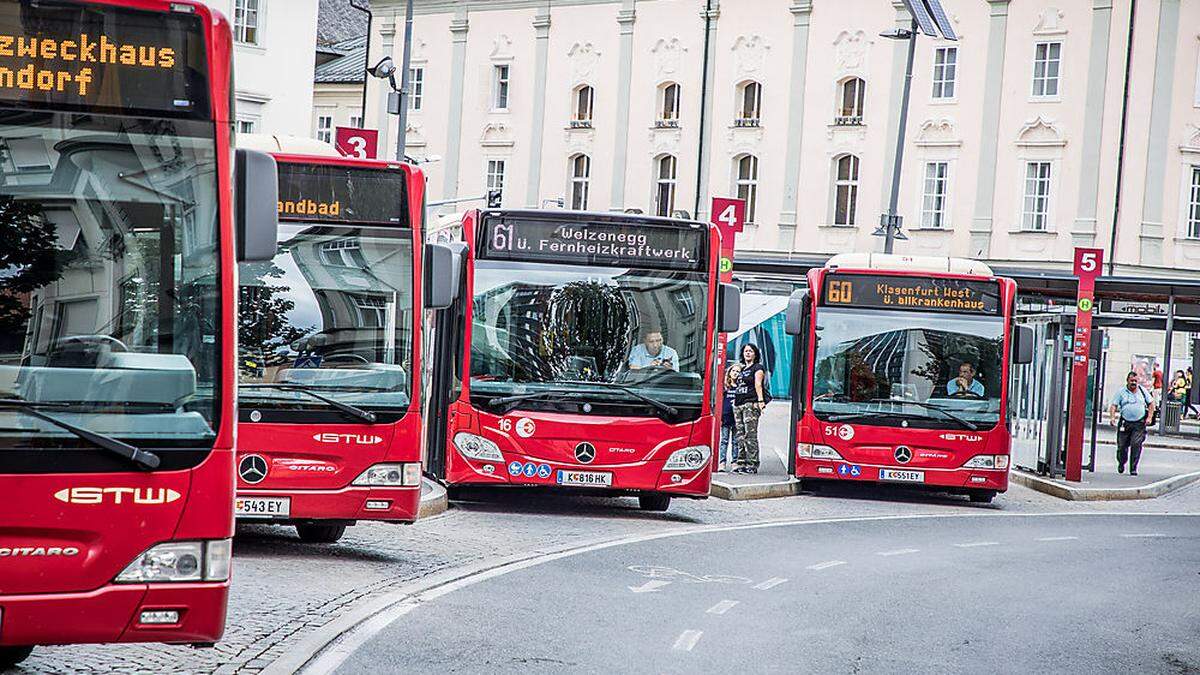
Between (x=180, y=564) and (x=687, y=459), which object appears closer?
(x=180, y=564)

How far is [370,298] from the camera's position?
1344 cm

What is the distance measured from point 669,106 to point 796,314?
1440 inches

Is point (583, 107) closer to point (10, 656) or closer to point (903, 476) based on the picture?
point (903, 476)

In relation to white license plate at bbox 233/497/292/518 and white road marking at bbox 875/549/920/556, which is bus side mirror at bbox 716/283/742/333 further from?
white license plate at bbox 233/497/292/518

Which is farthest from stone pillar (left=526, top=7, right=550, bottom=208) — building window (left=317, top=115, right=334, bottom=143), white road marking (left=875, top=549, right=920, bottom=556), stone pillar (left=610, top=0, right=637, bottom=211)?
white road marking (left=875, top=549, right=920, bottom=556)

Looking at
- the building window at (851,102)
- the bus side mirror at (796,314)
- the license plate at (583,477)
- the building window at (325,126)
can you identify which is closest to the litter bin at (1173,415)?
the building window at (851,102)

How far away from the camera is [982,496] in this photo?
80.1 feet

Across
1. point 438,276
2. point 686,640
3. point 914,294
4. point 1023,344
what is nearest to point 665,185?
point 914,294

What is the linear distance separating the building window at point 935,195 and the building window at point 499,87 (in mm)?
14958

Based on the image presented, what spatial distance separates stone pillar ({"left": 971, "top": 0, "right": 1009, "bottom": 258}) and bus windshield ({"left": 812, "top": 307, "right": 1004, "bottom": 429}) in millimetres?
31402

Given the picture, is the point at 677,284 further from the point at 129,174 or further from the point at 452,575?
the point at 129,174

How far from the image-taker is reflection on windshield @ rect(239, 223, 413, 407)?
43.1ft

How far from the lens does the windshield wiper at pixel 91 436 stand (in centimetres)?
697

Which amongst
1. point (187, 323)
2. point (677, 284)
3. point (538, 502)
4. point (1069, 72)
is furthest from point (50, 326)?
point (1069, 72)
